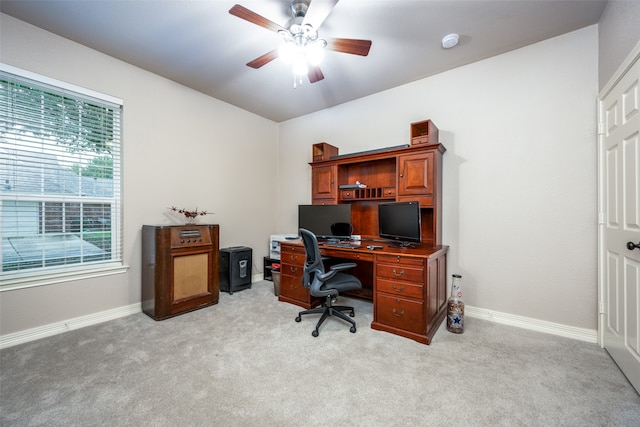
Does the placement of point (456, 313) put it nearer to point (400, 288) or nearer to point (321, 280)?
point (400, 288)

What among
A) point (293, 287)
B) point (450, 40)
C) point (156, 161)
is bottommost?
point (293, 287)

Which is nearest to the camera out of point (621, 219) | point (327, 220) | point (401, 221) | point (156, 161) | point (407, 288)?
point (621, 219)

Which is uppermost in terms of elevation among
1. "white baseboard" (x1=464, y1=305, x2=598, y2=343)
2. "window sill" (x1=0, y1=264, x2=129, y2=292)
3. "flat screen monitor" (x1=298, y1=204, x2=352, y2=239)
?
"flat screen monitor" (x1=298, y1=204, x2=352, y2=239)

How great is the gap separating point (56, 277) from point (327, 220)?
2.84 m

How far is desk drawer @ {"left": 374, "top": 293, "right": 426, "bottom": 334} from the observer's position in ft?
7.39

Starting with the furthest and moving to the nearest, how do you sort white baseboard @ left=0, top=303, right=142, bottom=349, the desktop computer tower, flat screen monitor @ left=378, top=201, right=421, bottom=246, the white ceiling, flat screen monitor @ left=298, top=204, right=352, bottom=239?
the desktop computer tower, flat screen monitor @ left=298, top=204, right=352, bottom=239, flat screen monitor @ left=378, top=201, right=421, bottom=246, white baseboard @ left=0, top=303, right=142, bottom=349, the white ceiling

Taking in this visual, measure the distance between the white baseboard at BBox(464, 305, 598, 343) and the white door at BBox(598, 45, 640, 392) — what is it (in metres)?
0.12

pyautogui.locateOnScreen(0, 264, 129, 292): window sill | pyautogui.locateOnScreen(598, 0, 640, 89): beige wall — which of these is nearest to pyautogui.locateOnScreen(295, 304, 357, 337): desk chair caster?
pyautogui.locateOnScreen(0, 264, 129, 292): window sill

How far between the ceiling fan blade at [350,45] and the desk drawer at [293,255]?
2.07 m

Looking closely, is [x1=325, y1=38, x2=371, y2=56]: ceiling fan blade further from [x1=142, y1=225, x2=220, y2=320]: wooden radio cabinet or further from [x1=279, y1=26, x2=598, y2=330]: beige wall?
[x1=142, y1=225, x2=220, y2=320]: wooden radio cabinet

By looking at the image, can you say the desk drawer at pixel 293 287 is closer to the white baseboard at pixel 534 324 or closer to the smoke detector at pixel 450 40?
the white baseboard at pixel 534 324

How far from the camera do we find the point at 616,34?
190 cm

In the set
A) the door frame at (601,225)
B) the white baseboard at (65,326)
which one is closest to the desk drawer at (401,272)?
the door frame at (601,225)

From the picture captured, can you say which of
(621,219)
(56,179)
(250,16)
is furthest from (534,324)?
(56,179)
